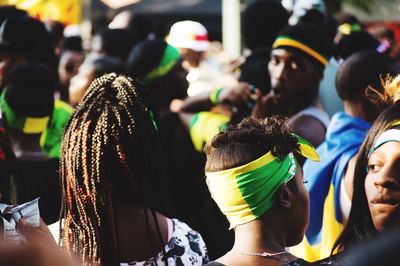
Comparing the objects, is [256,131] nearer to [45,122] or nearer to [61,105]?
[45,122]

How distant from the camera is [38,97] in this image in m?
4.62

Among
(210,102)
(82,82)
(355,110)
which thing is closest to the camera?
(355,110)

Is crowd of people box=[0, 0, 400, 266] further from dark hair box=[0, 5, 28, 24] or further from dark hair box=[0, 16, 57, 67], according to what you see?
dark hair box=[0, 5, 28, 24]

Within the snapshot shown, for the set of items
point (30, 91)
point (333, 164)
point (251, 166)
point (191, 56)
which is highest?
point (251, 166)

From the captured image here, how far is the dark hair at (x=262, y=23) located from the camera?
19.1 feet

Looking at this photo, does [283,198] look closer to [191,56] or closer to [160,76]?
[160,76]

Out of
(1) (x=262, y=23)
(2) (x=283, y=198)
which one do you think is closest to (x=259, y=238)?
(2) (x=283, y=198)

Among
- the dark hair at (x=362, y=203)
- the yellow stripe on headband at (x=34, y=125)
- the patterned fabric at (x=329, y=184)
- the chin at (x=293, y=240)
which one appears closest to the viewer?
the chin at (x=293, y=240)

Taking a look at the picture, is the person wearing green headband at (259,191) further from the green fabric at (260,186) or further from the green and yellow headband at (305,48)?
the green and yellow headband at (305,48)

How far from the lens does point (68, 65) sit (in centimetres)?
767

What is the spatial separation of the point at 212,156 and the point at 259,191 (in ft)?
0.71

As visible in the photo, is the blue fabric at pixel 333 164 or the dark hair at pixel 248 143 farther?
the blue fabric at pixel 333 164

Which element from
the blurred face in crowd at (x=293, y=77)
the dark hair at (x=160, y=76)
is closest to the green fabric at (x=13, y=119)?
the dark hair at (x=160, y=76)

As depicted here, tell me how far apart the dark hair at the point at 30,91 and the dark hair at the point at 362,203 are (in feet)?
7.44
